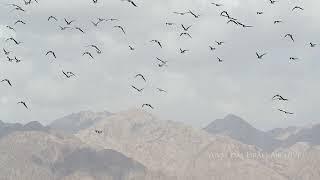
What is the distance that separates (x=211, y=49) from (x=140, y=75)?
10.2 metres

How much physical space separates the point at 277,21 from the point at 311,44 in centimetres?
398

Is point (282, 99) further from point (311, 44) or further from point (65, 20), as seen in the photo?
point (65, 20)

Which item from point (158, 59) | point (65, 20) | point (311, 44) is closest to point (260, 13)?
point (311, 44)

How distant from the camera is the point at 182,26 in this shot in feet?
201

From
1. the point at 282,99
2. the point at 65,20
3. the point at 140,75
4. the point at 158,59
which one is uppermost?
the point at 65,20

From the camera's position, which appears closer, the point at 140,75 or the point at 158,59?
the point at 140,75

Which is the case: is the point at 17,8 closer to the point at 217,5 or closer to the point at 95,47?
the point at 95,47

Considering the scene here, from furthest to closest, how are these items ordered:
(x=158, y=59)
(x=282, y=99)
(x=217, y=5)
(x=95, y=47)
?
(x=158, y=59) → (x=95, y=47) → (x=217, y=5) → (x=282, y=99)

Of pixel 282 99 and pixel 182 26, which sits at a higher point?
pixel 182 26

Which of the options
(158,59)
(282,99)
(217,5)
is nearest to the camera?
(282,99)

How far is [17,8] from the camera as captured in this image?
5716 cm

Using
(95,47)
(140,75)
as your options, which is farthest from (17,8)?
(140,75)

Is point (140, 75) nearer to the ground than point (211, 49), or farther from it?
nearer to the ground

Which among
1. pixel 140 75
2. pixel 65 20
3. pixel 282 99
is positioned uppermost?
pixel 65 20
